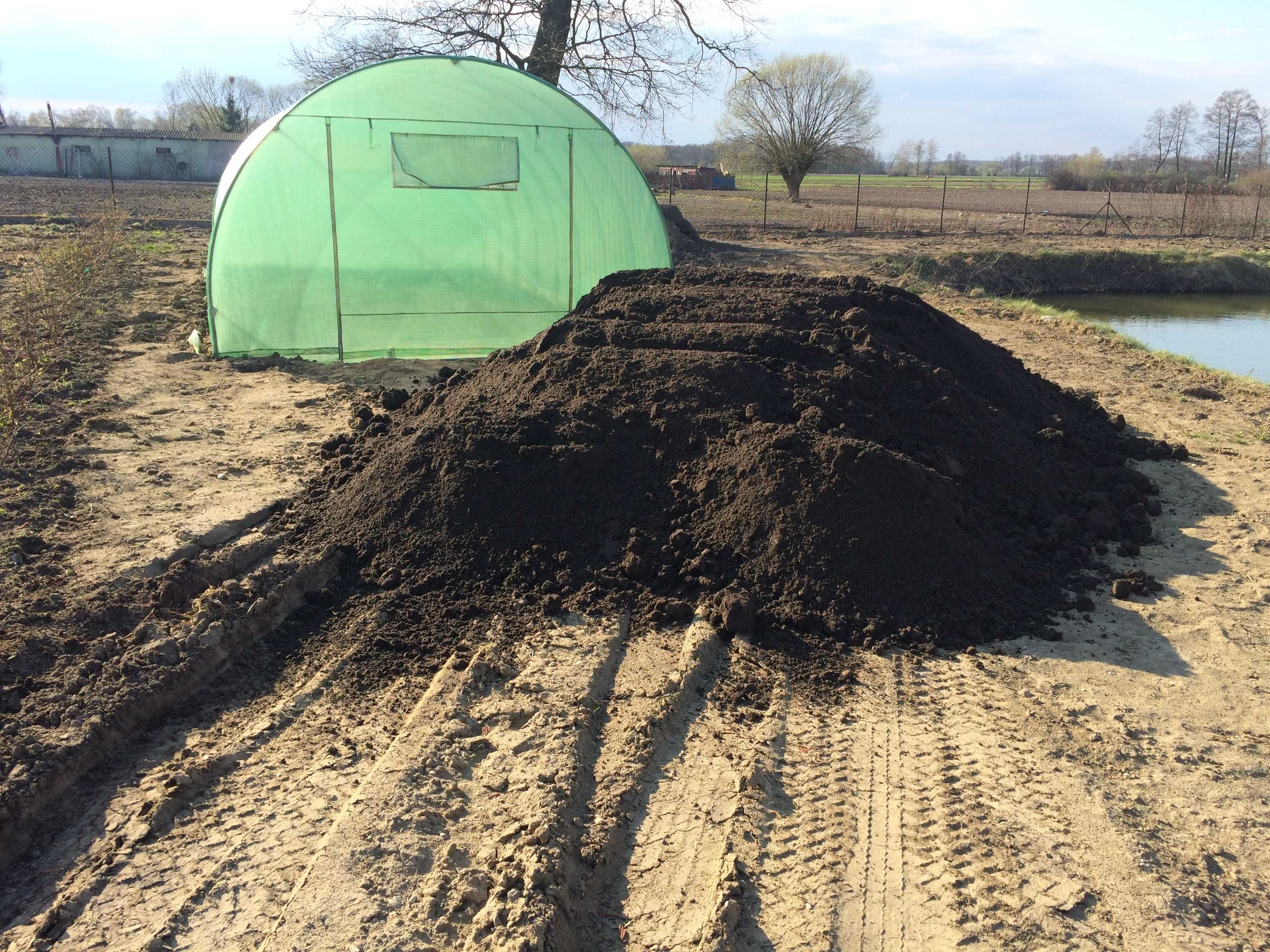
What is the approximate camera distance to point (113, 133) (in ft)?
145

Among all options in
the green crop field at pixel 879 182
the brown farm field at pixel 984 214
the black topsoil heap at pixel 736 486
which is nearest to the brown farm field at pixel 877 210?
the brown farm field at pixel 984 214

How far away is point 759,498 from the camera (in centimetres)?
491

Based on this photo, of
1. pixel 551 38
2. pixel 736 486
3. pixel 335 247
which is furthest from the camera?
pixel 551 38

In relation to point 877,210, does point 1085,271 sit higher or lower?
lower

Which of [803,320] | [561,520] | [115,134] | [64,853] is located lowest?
[64,853]

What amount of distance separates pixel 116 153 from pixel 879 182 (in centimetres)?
4190

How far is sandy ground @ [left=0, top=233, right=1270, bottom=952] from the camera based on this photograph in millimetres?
2721

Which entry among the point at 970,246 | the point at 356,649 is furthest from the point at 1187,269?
the point at 356,649

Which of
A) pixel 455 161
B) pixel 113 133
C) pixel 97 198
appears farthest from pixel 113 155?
pixel 455 161

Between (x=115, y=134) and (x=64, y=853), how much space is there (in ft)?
167

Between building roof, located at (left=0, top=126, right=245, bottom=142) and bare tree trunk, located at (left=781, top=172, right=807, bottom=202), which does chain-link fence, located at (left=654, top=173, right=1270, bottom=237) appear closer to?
bare tree trunk, located at (left=781, top=172, right=807, bottom=202)

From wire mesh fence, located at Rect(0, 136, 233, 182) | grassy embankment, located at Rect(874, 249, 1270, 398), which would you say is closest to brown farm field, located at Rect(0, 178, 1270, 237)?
wire mesh fence, located at Rect(0, 136, 233, 182)

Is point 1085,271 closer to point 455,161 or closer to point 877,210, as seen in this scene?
point 877,210

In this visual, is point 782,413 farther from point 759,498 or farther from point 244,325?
point 244,325
